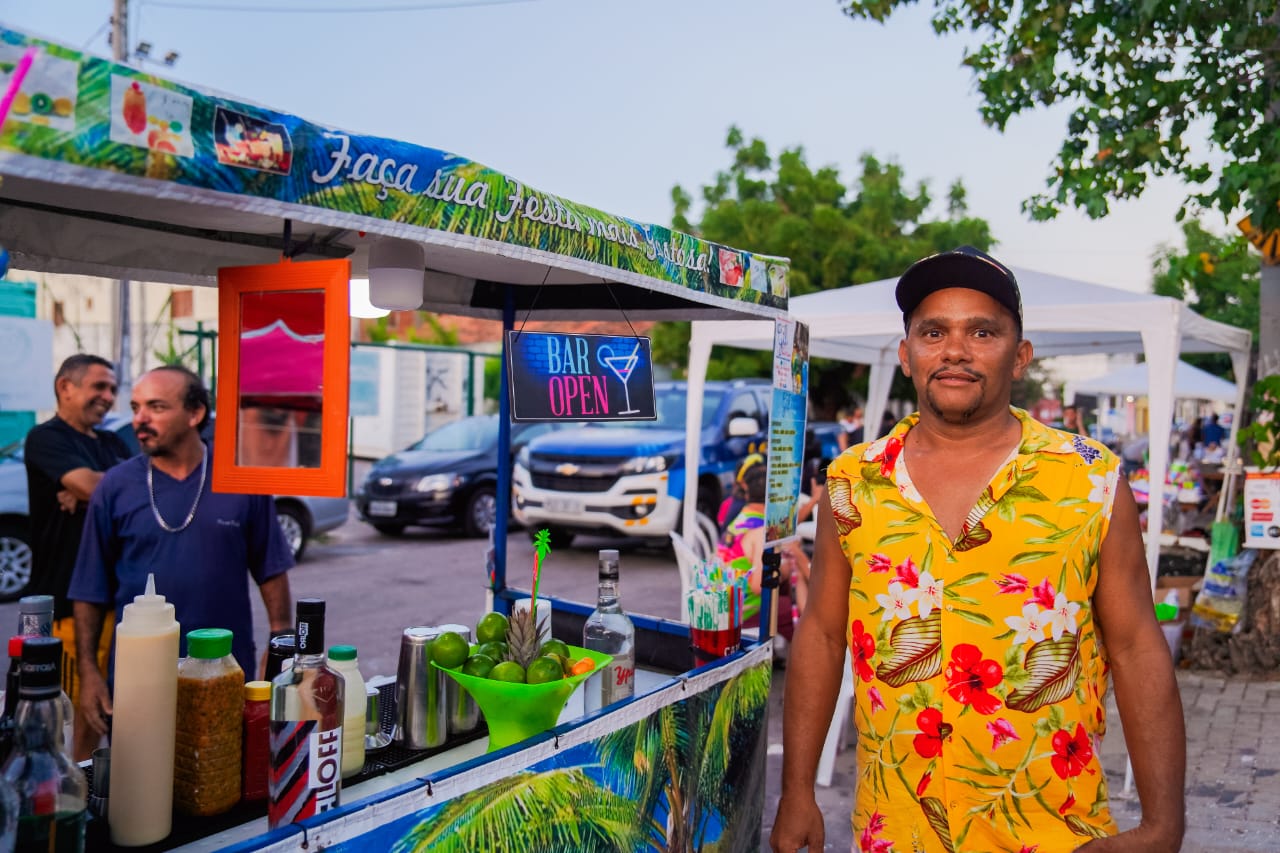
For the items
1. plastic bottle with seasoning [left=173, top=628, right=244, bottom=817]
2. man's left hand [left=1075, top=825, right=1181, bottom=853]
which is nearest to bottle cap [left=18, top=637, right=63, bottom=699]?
plastic bottle with seasoning [left=173, top=628, right=244, bottom=817]

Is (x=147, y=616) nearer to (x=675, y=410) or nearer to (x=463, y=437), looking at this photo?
Answer: (x=675, y=410)

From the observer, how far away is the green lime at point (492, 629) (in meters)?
2.71

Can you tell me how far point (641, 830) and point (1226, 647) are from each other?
233 inches

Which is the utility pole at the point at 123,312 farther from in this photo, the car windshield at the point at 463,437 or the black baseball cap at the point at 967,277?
the black baseball cap at the point at 967,277

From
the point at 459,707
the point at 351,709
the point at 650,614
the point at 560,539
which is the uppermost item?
the point at 351,709

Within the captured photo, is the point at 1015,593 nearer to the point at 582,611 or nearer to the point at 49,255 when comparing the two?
the point at 582,611

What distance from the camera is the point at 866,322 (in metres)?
6.27

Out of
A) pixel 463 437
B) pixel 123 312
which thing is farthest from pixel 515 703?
pixel 123 312

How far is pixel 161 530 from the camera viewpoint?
10.5 feet

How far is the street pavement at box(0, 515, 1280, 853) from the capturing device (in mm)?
4559

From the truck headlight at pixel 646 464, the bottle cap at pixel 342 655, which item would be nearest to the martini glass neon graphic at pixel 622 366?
the bottle cap at pixel 342 655

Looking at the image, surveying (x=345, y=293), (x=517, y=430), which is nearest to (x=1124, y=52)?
(x=345, y=293)

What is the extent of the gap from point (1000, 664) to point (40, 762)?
65.7 inches

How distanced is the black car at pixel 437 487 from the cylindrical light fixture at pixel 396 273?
865 centimetres
